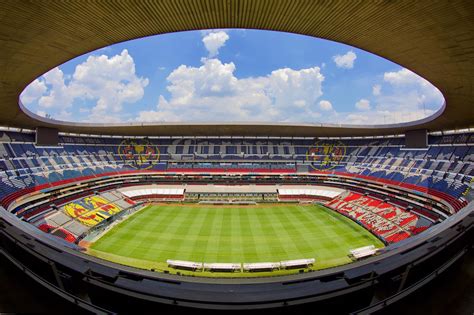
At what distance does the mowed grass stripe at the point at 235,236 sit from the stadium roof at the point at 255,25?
14.0 meters

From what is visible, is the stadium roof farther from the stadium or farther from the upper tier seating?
the upper tier seating

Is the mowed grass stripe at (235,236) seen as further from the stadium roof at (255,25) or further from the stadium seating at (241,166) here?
the stadium roof at (255,25)

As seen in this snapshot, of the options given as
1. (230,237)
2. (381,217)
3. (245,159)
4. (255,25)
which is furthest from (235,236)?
(245,159)

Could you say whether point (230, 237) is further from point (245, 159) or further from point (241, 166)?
point (245, 159)

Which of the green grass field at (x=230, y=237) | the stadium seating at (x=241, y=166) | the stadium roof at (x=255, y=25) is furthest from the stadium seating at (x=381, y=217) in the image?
the stadium roof at (x=255, y=25)

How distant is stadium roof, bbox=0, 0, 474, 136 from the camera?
7.76m

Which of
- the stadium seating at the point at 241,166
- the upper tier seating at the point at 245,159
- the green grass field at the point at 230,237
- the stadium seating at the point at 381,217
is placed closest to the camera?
the green grass field at the point at 230,237

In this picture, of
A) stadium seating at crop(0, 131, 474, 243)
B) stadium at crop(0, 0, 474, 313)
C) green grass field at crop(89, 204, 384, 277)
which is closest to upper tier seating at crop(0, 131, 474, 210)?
stadium seating at crop(0, 131, 474, 243)

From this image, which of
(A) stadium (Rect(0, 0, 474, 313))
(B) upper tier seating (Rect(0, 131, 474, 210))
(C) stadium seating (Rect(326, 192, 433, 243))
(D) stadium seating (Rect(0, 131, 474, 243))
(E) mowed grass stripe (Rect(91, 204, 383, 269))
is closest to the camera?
(A) stadium (Rect(0, 0, 474, 313))

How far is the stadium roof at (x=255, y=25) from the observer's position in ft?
25.5

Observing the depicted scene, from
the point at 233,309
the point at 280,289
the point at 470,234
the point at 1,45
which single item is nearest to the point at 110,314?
the point at 233,309

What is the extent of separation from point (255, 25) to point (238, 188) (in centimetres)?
3127

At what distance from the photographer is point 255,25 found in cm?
1073

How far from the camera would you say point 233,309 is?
266 cm
